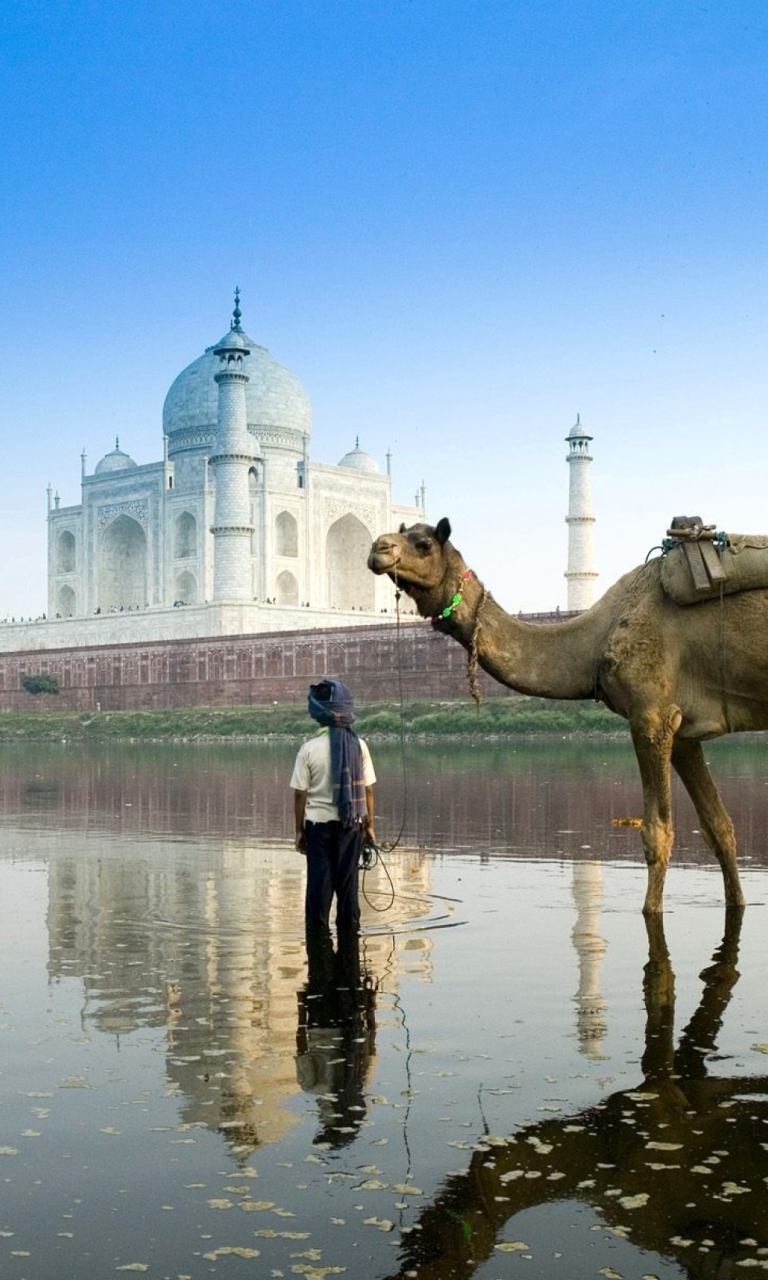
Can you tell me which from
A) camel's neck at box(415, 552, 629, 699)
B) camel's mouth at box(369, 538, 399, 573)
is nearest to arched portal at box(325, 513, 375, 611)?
camel's neck at box(415, 552, 629, 699)

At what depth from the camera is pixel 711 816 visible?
266 inches

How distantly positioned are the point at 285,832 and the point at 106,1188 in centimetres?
815

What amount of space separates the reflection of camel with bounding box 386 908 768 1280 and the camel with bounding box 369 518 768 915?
7.91 ft

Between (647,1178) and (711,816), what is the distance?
3.77 m

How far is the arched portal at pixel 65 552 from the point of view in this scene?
68250 millimetres

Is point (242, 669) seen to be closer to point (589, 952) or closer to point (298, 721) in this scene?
point (298, 721)

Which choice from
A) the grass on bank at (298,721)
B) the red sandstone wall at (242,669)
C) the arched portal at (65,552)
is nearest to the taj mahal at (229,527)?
the arched portal at (65,552)

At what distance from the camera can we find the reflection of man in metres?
3.63

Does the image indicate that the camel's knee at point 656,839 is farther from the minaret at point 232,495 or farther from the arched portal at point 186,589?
the arched portal at point 186,589

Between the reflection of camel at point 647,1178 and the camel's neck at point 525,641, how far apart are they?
2.90m

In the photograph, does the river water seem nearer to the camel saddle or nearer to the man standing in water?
the man standing in water

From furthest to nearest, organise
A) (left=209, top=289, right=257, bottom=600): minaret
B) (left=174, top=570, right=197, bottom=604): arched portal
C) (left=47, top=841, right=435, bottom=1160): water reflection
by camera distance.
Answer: (left=174, top=570, right=197, bottom=604): arched portal, (left=209, top=289, right=257, bottom=600): minaret, (left=47, top=841, right=435, bottom=1160): water reflection

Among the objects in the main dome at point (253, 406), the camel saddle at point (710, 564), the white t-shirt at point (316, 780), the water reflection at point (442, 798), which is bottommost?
the water reflection at point (442, 798)

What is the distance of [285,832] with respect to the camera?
11.2 metres
